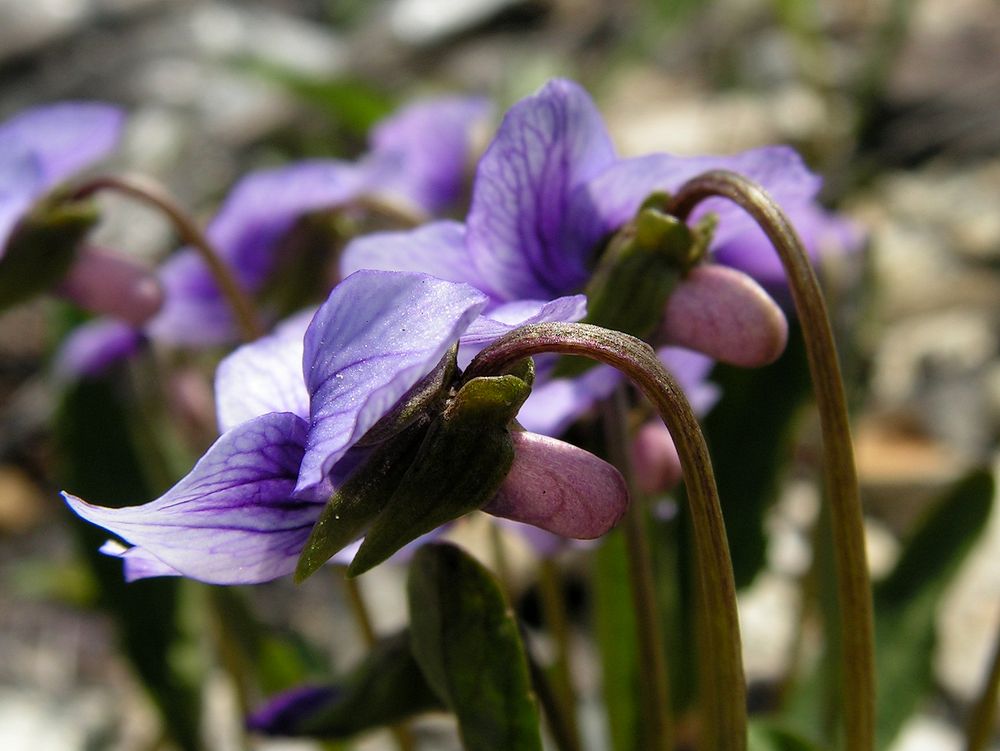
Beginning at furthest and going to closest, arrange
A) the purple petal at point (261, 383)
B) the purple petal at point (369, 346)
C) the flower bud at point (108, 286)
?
the flower bud at point (108, 286) → the purple petal at point (261, 383) → the purple petal at point (369, 346)

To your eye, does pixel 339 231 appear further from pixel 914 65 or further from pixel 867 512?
pixel 914 65

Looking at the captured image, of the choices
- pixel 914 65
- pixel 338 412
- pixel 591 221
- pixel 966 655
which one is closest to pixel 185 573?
pixel 338 412

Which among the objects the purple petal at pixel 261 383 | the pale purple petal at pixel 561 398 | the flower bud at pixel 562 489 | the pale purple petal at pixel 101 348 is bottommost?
the pale purple petal at pixel 101 348

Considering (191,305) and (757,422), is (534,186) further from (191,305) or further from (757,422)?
(191,305)

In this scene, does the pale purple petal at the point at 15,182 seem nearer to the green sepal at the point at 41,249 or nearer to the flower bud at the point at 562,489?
the green sepal at the point at 41,249

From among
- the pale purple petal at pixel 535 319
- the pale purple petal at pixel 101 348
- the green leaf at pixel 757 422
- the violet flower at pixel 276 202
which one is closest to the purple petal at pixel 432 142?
the violet flower at pixel 276 202

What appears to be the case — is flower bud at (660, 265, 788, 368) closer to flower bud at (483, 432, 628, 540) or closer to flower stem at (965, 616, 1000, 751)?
flower bud at (483, 432, 628, 540)

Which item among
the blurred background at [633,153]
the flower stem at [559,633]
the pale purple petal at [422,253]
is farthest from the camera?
the blurred background at [633,153]
